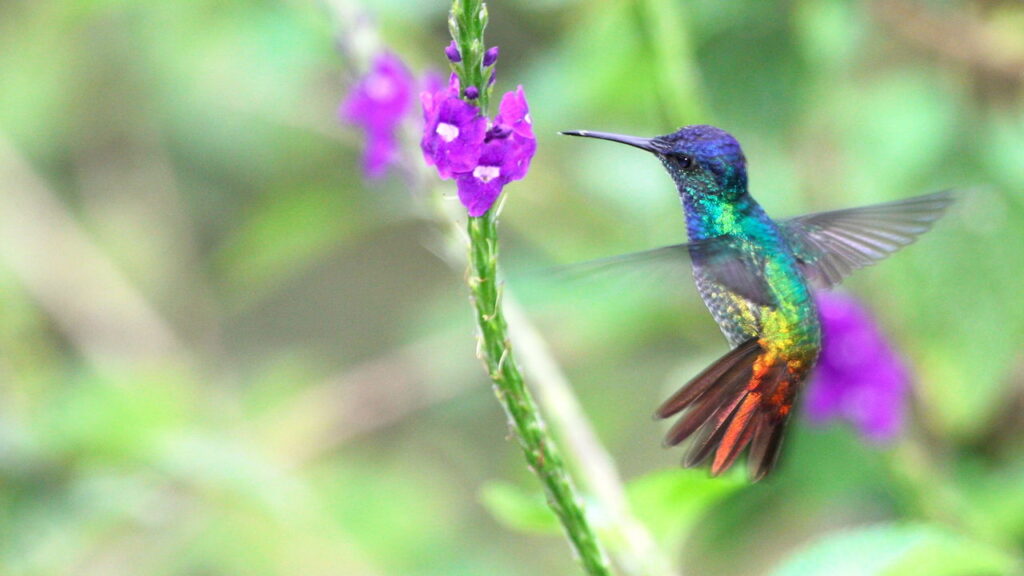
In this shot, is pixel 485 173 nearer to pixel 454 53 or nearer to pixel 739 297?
pixel 454 53

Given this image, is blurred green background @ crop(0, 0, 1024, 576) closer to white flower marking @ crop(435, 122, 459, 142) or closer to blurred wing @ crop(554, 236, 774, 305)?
blurred wing @ crop(554, 236, 774, 305)

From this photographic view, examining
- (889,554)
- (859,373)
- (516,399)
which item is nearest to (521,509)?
(516,399)

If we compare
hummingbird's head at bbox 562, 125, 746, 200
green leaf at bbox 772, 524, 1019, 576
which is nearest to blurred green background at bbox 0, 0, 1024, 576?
green leaf at bbox 772, 524, 1019, 576

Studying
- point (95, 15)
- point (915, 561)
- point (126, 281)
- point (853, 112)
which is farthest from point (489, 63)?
point (126, 281)

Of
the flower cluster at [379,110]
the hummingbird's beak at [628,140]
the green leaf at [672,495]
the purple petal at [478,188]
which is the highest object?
the flower cluster at [379,110]

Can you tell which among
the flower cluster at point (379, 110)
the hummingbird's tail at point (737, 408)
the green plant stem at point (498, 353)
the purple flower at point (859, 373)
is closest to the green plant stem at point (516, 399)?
the green plant stem at point (498, 353)

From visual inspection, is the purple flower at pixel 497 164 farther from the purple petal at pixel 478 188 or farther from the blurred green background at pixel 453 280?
the blurred green background at pixel 453 280
